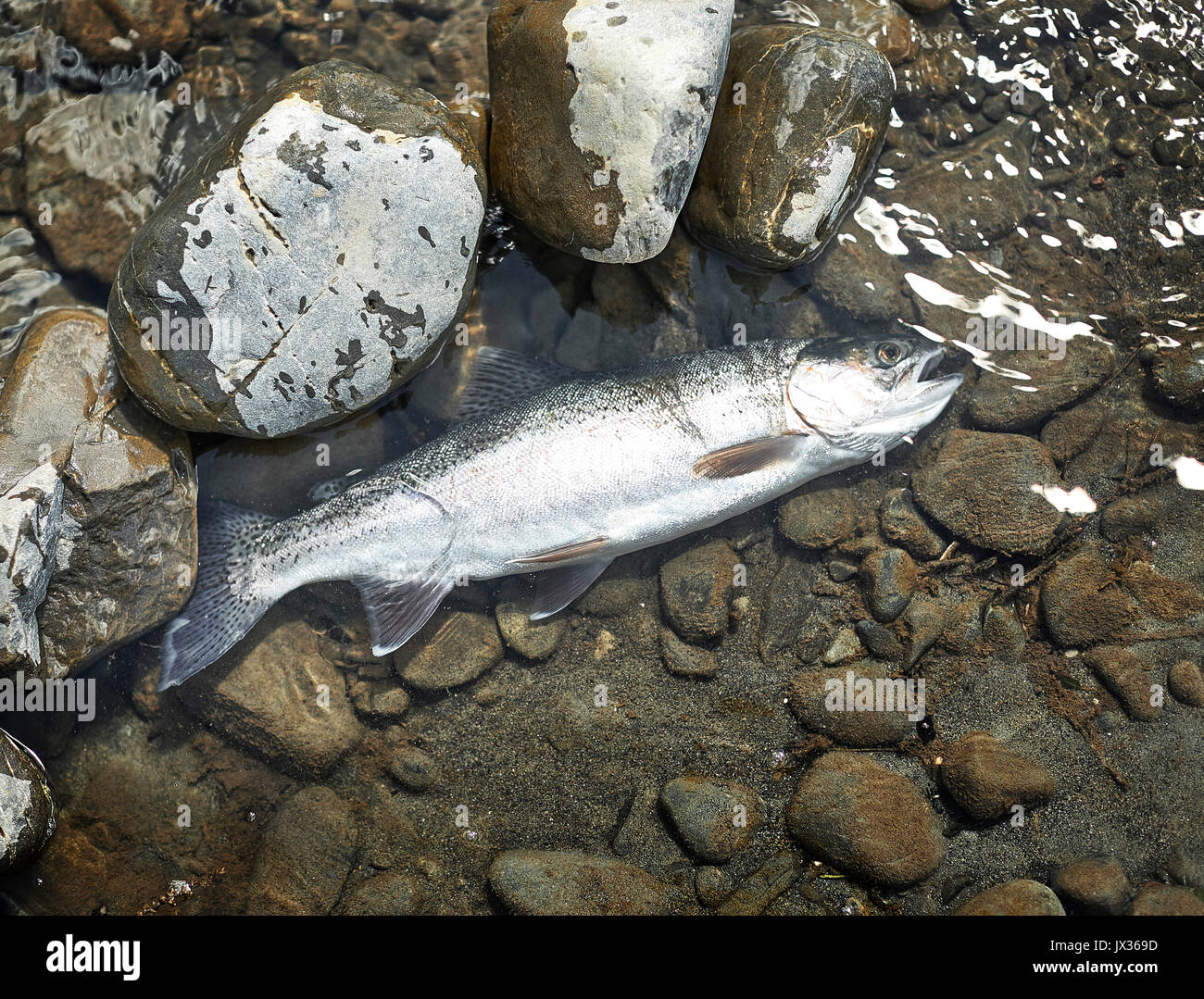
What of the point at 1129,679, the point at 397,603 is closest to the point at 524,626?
the point at 397,603

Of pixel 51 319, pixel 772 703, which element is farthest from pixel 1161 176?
pixel 51 319

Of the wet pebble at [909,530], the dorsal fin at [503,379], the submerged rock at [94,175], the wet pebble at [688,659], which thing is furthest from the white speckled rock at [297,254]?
the wet pebble at [909,530]

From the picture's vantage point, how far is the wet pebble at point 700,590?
5109 millimetres

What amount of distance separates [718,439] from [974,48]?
3.62 m

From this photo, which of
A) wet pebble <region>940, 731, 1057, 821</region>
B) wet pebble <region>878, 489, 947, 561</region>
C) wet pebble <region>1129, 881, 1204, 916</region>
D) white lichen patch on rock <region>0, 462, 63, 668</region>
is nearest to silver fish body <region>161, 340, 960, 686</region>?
wet pebble <region>878, 489, 947, 561</region>

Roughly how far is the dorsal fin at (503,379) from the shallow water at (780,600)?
0.27 m

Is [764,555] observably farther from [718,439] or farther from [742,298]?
[742,298]

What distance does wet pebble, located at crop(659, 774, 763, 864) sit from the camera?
455 centimetres

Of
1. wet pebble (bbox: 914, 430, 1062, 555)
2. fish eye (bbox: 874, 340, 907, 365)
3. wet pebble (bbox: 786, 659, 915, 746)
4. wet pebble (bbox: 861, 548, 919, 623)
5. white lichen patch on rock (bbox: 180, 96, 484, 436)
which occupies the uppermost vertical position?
white lichen patch on rock (bbox: 180, 96, 484, 436)

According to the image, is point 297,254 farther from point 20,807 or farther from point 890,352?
point 890,352

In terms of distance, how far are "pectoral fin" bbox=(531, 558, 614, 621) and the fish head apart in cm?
161

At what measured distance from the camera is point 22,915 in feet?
15.4

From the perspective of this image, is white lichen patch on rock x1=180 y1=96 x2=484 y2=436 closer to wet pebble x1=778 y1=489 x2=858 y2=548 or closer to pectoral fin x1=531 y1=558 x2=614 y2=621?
pectoral fin x1=531 y1=558 x2=614 y2=621
